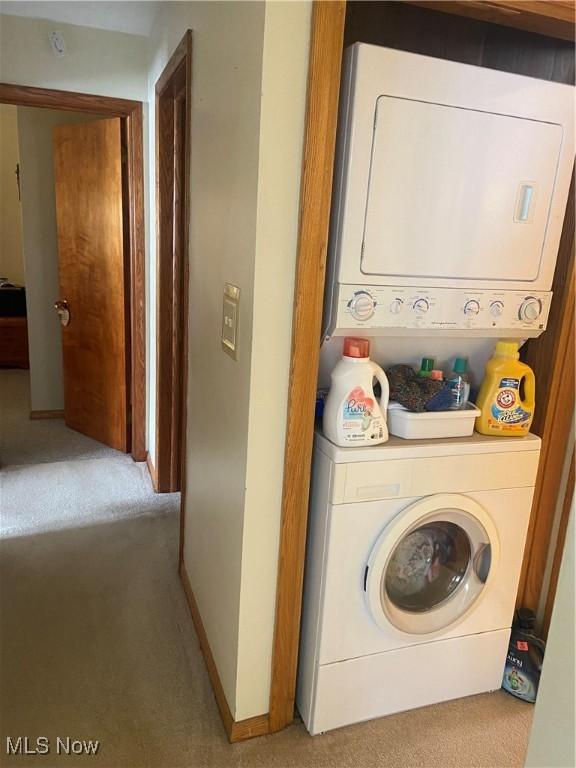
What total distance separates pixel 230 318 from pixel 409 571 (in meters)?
0.91

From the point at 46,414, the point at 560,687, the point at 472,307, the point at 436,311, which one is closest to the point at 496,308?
the point at 472,307

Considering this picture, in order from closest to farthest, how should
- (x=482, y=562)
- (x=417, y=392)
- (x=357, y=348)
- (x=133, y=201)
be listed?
(x=357, y=348) → (x=417, y=392) → (x=482, y=562) → (x=133, y=201)

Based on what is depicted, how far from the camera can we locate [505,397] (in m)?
1.65

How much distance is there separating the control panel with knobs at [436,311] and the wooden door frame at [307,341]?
0.10 metres

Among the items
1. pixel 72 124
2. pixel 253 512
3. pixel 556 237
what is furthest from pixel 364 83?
pixel 72 124

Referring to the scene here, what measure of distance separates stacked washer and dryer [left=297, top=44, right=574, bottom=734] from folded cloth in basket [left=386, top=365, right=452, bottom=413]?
0.25 ft

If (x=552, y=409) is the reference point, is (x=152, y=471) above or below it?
below

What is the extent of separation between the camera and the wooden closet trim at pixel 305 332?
1243 millimetres

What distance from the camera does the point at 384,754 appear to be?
1595 mm

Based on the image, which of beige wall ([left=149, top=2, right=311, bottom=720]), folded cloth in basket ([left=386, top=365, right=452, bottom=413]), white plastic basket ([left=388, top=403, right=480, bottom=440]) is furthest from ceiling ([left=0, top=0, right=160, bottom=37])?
white plastic basket ([left=388, top=403, right=480, bottom=440])

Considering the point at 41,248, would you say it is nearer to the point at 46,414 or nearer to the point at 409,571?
the point at 46,414

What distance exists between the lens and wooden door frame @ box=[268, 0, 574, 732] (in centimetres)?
125

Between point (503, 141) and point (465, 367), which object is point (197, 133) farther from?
point (465, 367)

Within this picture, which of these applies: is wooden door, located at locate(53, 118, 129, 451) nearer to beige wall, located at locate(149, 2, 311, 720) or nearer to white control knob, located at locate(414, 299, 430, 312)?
beige wall, located at locate(149, 2, 311, 720)
